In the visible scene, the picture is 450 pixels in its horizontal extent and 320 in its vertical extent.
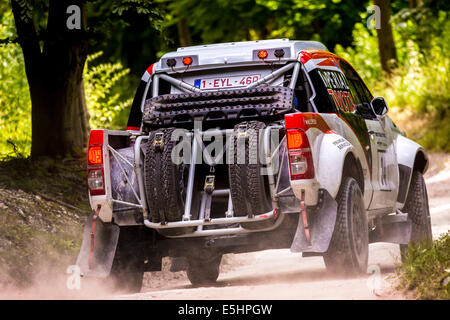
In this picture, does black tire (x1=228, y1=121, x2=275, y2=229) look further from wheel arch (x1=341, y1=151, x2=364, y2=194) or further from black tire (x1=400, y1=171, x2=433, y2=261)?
black tire (x1=400, y1=171, x2=433, y2=261)

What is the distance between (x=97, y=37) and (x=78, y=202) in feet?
9.07

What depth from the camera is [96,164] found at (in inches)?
308

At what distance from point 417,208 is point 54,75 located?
502 centimetres

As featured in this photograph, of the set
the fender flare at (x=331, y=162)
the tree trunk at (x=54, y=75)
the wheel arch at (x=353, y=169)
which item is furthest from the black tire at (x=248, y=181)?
the tree trunk at (x=54, y=75)

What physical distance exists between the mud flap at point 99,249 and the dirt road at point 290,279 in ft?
1.29

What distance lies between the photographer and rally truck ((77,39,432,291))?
7480 millimetres

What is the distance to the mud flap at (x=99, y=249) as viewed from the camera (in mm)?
7910

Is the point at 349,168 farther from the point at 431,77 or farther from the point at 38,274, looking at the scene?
the point at 431,77

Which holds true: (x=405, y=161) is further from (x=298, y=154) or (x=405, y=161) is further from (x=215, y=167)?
(x=298, y=154)

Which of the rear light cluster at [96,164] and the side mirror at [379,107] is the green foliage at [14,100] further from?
the rear light cluster at [96,164]

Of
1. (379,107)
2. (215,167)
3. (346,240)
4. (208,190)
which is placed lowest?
(346,240)

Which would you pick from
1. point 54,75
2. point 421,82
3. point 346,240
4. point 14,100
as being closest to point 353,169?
point 346,240

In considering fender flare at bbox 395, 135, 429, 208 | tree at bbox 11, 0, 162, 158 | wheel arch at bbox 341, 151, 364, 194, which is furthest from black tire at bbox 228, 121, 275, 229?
tree at bbox 11, 0, 162, 158

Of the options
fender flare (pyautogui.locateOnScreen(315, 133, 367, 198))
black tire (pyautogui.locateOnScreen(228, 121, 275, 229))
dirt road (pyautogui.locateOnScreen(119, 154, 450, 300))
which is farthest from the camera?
fender flare (pyautogui.locateOnScreen(315, 133, 367, 198))
